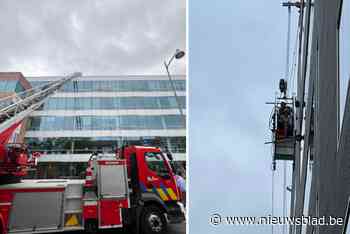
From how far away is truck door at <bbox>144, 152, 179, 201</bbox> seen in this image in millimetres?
7551

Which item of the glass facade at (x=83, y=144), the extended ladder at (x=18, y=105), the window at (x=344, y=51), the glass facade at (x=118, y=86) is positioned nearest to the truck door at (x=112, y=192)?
the extended ladder at (x=18, y=105)

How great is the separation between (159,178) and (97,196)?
128 cm

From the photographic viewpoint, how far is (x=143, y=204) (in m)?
7.46

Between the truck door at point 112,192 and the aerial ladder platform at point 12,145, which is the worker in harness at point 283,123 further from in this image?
the aerial ladder platform at point 12,145

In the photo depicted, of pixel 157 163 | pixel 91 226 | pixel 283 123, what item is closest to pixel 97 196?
pixel 91 226

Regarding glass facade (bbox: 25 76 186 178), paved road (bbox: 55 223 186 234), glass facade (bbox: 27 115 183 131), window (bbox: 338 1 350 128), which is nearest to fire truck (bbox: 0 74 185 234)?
paved road (bbox: 55 223 186 234)

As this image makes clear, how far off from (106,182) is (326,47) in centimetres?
449

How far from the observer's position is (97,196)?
7.12 metres

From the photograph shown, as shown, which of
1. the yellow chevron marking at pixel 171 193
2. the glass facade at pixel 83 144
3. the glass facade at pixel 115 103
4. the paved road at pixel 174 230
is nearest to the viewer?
the paved road at pixel 174 230

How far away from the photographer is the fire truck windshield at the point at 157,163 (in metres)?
7.62

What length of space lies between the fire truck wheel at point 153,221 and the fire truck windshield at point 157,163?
2.27ft

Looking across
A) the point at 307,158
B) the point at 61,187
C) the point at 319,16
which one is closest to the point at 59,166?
the point at 61,187

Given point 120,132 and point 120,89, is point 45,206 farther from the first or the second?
point 120,89

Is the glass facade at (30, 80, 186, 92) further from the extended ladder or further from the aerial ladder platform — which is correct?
the aerial ladder platform
